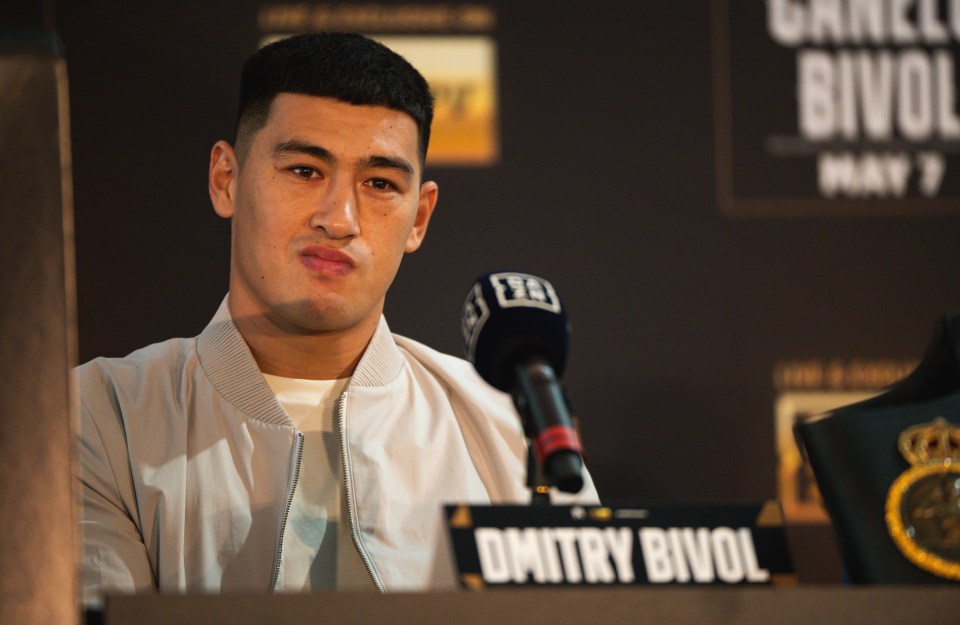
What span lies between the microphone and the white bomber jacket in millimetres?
515

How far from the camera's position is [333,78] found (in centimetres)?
186

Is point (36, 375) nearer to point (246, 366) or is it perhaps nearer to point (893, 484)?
point (893, 484)

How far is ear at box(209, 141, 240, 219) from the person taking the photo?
2.04 meters

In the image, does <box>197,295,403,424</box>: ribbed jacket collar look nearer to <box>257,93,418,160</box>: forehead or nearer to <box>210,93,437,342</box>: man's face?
<box>210,93,437,342</box>: man's face

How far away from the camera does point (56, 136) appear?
2.17 ft

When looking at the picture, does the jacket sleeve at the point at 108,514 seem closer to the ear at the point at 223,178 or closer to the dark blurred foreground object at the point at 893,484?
the ear at the point at 223,178

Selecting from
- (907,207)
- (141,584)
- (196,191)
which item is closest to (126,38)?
(196,191)

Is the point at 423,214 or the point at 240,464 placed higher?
the point at 423,214

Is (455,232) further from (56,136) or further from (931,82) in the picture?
(56,136)

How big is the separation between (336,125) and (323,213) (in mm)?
156

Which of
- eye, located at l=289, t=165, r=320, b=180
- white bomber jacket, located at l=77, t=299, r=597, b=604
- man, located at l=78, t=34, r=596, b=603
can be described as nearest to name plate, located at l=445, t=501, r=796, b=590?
white bomber jacket, located at l=77, t=299, r=597, b=604

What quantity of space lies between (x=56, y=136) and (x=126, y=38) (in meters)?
1.74

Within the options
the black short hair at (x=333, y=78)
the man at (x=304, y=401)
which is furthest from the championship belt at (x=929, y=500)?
the black short hair at (x=333, y=78)

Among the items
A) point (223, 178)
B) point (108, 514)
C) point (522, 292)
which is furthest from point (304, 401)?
point (522, 292)
